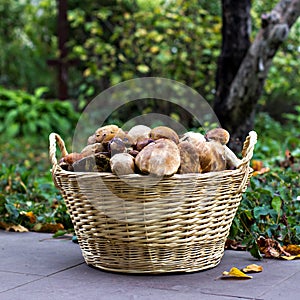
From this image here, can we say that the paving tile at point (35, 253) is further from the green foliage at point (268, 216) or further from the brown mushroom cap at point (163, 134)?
the green foliage at point (268, 216)

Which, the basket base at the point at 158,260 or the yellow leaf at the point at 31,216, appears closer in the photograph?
the basket base at the point at 158,260

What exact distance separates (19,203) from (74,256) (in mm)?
1199

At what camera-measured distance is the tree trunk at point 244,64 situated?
5.40 m

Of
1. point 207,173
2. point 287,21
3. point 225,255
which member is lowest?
point 225,255

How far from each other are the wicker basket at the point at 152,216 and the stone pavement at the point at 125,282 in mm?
76

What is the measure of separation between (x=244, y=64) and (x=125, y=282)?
11.2 feet

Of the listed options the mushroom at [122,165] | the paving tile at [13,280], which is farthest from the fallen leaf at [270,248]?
the paving tile at [13,280]

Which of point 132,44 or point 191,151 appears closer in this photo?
point 191,151

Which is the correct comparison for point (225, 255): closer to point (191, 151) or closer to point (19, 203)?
point (191, 151)

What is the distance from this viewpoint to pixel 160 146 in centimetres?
253

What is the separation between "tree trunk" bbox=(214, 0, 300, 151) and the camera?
5398 millimetres

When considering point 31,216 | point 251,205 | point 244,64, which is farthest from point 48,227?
point 244,64

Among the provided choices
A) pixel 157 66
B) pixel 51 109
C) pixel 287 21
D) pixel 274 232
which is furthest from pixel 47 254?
pixel 51 109

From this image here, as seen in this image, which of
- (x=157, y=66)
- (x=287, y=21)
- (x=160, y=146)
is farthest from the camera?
(x=157, y=66)
